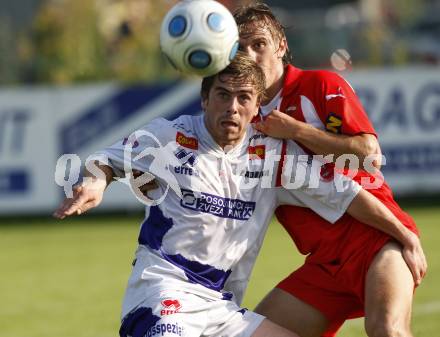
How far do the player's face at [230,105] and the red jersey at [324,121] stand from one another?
43 cm

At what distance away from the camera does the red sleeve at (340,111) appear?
609cm

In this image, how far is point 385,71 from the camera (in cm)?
1744

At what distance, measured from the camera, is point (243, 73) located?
229 inches

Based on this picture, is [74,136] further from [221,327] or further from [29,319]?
[221,327]

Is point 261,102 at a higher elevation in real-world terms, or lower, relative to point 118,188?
higher

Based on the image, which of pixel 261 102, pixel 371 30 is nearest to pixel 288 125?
pixel 261 102

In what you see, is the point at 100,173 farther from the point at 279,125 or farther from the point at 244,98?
the point at 279,125

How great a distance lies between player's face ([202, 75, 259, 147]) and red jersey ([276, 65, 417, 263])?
1.42 ft

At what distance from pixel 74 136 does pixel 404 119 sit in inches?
221

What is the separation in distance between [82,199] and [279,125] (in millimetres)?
1297

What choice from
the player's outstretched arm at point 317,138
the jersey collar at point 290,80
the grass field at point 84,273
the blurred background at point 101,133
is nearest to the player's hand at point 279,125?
the player's outstretched arm at point 317,138

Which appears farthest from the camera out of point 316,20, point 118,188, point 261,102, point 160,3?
point 316,20

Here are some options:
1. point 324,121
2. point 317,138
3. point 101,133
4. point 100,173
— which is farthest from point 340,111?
point 101,133

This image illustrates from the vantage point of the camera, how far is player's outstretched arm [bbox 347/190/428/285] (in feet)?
19.7
